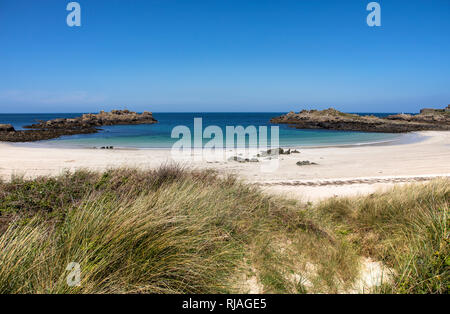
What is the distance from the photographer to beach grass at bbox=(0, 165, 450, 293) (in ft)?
9.01

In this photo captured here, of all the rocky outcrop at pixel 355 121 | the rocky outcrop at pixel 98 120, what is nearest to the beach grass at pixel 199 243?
the rocky outcrop at pixel 355 121

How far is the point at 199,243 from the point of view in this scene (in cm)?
337

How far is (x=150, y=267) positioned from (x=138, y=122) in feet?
240

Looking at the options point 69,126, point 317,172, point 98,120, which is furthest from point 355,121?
point 69,126

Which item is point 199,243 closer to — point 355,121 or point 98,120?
point 355,121

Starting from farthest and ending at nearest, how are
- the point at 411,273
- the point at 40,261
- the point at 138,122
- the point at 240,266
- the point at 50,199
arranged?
1. the point at 138,122
2. the point at 50,199
3. the point at 240,266
4. the point at 411,273
5. the point at 40,261

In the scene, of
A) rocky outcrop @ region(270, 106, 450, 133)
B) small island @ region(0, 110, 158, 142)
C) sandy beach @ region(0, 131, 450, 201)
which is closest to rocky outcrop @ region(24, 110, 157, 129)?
small island @ region(0, 110, 158, 142)

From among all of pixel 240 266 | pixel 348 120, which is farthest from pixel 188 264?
pixel 348 120

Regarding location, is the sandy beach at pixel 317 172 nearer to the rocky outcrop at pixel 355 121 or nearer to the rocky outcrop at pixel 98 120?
the rocky outcrop at pixel 355 121

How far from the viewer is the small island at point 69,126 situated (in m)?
32.2

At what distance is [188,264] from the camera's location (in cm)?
302

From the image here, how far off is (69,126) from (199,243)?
5295 cm
